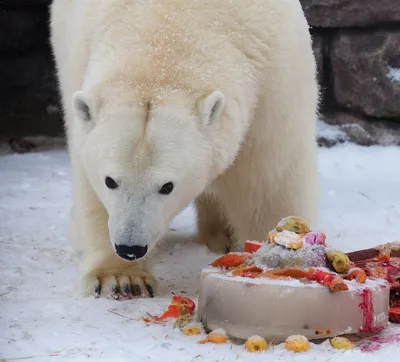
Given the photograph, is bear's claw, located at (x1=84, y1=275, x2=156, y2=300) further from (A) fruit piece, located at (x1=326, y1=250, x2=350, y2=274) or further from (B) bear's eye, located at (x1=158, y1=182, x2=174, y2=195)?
(A) fruit piece, located at (x1=326, y1=250, x2=350, y2=274)

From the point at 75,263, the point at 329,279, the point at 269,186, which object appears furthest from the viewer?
the point at 75,263

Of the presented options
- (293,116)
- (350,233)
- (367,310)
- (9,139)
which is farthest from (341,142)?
(367,310)

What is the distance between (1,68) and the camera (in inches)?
306

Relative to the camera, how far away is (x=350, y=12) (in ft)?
21.7

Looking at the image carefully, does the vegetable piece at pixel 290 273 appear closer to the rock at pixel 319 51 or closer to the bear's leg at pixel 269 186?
the bear's leg at pixel 269 186

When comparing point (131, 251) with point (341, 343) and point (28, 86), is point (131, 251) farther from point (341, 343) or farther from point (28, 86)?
point (28, 86)

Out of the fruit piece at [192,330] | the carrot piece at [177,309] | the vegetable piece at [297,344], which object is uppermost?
the vegetable piece at [297,344]

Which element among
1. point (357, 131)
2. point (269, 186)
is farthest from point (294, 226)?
point (357, 131)

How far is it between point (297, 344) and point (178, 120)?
2.81ft

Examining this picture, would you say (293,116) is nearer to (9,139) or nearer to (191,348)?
(191,348)

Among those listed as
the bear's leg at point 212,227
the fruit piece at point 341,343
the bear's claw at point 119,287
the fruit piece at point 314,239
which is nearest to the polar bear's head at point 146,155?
the bear's claw at point 119,287

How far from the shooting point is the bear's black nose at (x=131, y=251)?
259 cm

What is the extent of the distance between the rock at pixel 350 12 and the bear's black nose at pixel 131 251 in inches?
177

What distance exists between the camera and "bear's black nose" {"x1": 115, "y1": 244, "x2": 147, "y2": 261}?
2588 mm
